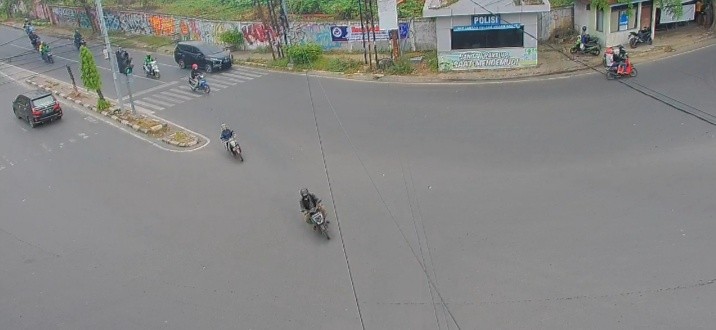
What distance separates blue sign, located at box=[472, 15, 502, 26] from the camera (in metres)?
26.8

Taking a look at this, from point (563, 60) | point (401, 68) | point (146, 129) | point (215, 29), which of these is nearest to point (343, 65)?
point (401, 68)

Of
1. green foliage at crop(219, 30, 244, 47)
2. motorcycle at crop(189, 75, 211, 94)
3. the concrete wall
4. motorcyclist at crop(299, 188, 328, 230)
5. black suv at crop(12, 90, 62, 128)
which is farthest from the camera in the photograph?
green foliage at crop(219, 30, 244, 47)

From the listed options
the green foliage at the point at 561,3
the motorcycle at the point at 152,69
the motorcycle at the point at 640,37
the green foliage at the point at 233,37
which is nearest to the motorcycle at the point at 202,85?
the motorcycle at the point at 152,69

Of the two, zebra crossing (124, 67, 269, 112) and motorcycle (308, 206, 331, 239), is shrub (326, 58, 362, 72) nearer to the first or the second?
zebra crossing (124, 67, 269, 112)

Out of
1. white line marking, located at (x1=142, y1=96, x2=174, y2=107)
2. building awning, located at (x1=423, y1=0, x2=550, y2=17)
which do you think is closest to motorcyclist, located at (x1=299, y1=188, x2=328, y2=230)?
white line marking, located at (x1=142, y1=96, x2=174, y2=107)

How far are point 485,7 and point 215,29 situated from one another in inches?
742

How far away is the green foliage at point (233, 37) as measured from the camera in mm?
36531

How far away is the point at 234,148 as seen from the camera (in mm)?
20031

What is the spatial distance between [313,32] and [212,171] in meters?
16.4

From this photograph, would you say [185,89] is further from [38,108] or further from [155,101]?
[38,108]

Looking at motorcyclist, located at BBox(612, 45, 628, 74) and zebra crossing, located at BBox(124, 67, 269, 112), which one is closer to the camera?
motorcyclist, located at BBox(612, 45, 628, 74)

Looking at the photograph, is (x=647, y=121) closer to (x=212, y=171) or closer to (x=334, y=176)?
(x=334, y=176)

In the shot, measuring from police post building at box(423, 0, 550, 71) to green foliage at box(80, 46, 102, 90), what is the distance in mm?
14306

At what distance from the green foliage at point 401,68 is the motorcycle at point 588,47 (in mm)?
7505
